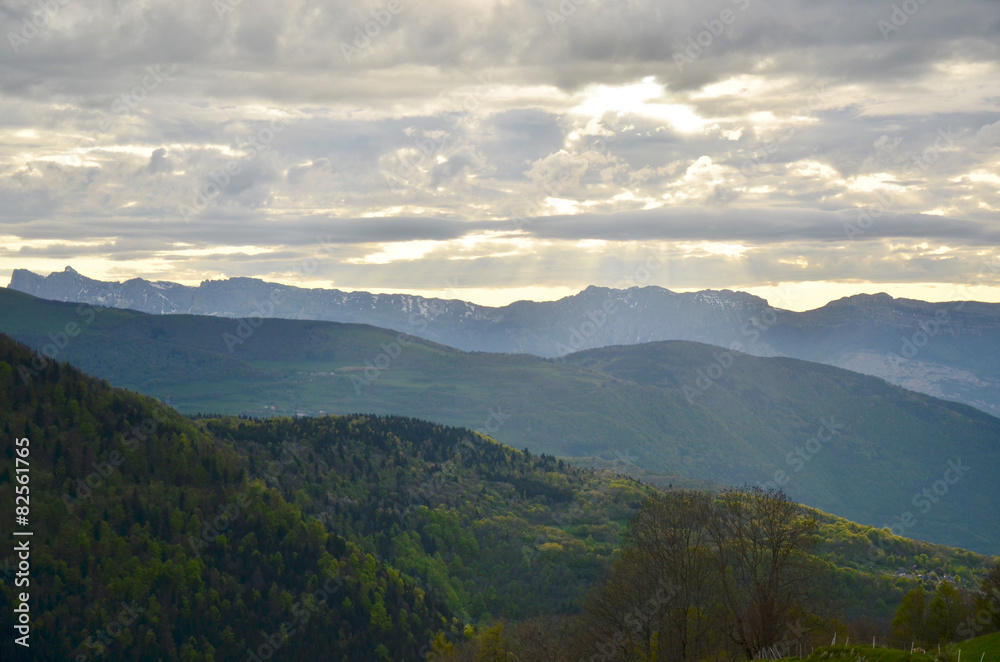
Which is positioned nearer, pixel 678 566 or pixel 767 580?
pixel 767 580

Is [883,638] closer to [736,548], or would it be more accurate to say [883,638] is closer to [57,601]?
[736,548]

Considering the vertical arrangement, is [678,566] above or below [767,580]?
above

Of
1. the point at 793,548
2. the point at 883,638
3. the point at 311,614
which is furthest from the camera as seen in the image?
the point at 311,614

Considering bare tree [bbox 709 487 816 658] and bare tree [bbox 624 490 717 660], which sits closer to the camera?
bare tree [bbox 709 487 816 658]

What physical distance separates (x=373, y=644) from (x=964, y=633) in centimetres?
13506

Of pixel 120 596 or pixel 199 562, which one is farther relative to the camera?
pixel 199 562

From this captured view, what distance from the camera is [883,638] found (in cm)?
10019

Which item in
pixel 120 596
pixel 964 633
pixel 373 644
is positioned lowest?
pixel 373 644

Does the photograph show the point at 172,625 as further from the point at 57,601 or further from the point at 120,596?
the point at 57,601

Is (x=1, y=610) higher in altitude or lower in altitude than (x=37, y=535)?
lower

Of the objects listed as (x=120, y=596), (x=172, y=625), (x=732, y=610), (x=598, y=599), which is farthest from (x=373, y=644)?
(x=732, y=610)

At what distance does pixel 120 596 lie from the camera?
Result: 589 ft

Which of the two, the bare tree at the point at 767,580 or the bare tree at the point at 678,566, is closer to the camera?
the bare tree at the point at 767,580

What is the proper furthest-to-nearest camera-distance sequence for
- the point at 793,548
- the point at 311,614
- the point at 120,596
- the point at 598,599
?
the point at 311,614
the point at 120,596
the point at 598,599
the point at 793,548
